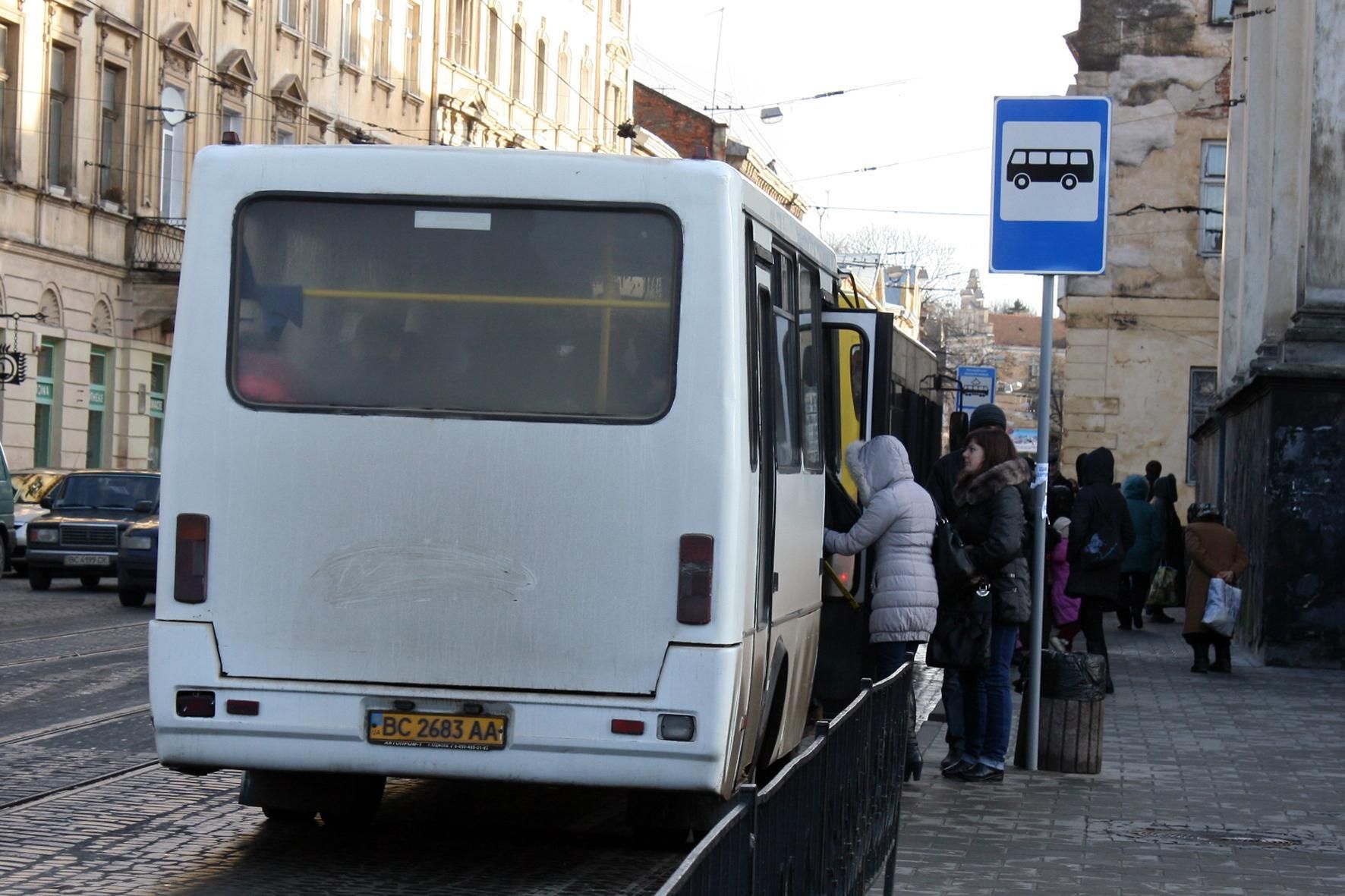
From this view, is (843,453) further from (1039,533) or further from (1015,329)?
(1015,329)

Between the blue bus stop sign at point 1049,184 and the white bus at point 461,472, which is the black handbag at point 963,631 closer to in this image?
the blue bus stop sign at point 1049,184

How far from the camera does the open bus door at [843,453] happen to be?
11.3 m

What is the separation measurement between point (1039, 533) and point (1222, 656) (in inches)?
325

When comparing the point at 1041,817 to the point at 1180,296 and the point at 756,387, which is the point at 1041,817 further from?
the point at 1180,296

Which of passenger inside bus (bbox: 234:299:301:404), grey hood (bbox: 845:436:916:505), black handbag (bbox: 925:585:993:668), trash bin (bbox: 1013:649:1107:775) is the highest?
passenger inside bus (bbox: 234:299:301:404)

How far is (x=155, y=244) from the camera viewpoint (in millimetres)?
40312

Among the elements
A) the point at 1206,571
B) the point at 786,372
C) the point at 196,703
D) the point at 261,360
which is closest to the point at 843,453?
the point at 786,372

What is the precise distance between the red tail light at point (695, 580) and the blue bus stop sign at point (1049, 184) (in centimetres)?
428

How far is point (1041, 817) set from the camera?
1010 cm

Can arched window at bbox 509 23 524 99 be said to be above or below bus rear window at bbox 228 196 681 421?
above

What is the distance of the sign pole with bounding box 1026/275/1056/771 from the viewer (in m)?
11.6

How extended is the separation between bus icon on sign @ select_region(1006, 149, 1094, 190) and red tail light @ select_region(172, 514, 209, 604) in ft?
17.5

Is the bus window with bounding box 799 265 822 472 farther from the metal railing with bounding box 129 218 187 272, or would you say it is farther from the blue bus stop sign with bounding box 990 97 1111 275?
the metal railing with bounding box 129 218 187 272

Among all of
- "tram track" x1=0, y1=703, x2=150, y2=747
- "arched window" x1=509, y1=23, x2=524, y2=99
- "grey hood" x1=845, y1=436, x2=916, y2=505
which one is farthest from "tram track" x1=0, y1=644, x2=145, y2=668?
"arched window" x1=509, y1=23, x2=524, y2=99
